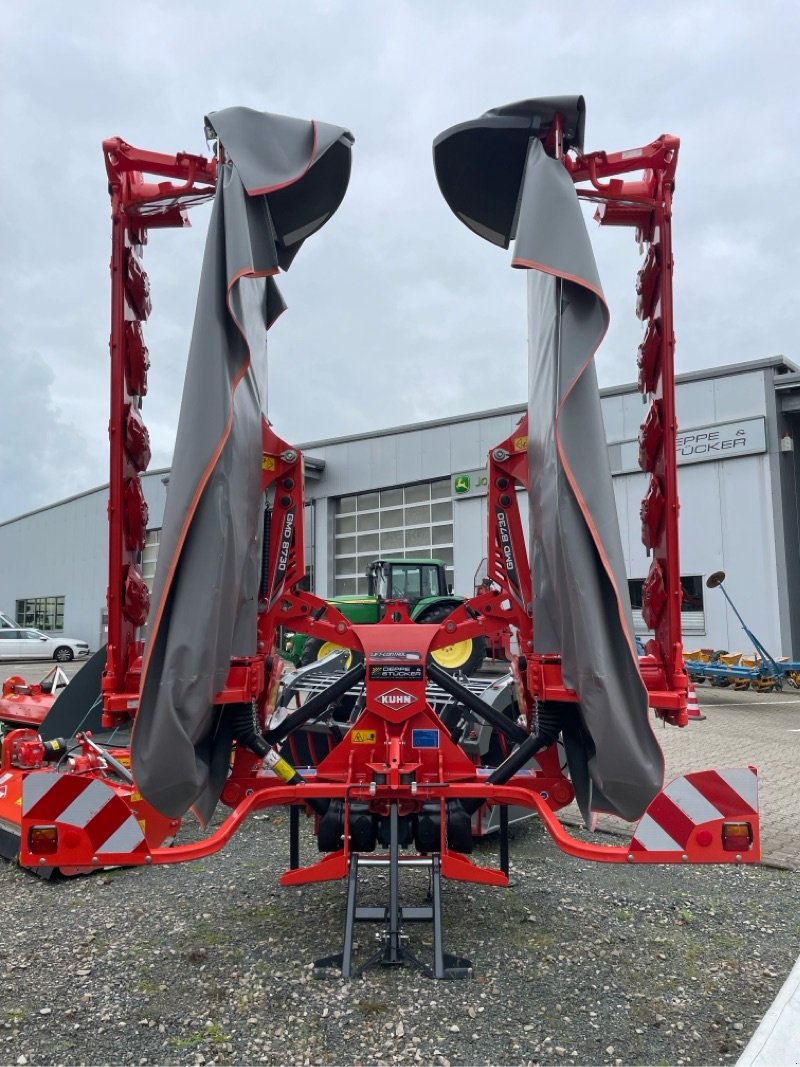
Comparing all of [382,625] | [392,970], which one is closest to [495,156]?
[382,625]

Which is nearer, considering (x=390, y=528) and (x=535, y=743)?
(x=535, y=743)

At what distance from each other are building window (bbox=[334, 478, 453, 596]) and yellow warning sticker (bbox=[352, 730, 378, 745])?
1772cm

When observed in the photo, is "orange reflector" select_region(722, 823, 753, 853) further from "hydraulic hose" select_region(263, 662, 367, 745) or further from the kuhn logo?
"hydraulic hose" select_region(263, 662, 367, 745)

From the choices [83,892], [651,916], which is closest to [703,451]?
[651,916]

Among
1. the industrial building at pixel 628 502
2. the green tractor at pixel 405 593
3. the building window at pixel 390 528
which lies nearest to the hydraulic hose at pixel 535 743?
the industrial building at pixel 628 502

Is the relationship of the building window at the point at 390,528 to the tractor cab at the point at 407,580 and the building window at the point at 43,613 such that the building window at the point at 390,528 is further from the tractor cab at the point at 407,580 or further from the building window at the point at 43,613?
the building window at the point at 43,613

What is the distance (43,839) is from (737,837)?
8.49 feet

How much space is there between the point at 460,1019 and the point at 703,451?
1567cm

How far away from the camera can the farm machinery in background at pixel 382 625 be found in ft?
9.04

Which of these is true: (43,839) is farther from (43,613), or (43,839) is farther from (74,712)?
(43,613)

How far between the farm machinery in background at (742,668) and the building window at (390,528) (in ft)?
24.3

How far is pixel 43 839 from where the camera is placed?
294 cm

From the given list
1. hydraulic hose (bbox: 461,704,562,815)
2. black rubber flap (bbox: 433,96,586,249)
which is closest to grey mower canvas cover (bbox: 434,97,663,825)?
black rubber flap (bbox: 433,96,586,249)

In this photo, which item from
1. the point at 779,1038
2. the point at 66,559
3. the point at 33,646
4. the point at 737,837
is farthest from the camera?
the point at 66,559
